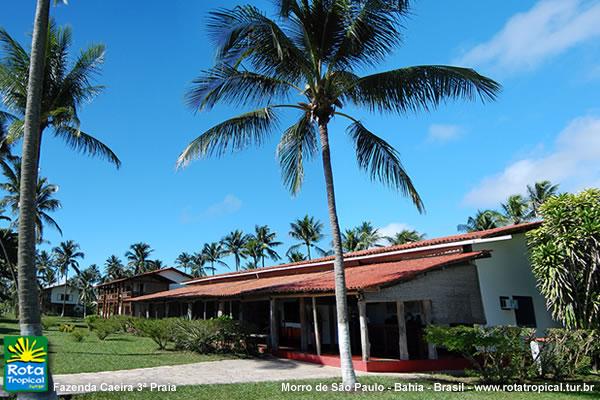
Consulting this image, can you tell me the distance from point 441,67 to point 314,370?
8.75 meters

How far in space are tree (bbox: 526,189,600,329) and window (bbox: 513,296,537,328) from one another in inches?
43.0

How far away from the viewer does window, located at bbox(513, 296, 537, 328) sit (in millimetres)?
13930

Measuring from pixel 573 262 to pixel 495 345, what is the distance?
4688 mm

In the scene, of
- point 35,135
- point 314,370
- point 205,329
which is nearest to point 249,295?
point 205,329

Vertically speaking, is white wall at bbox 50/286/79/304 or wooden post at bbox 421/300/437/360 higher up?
white wall at bbox 50/286/79/304

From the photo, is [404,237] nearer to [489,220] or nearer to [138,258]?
[489,220]

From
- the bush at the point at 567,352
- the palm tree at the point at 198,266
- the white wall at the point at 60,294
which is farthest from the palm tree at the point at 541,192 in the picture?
the white wall at the point at 60,294

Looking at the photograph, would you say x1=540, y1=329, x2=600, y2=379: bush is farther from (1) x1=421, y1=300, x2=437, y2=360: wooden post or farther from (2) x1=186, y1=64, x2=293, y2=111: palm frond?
(2) x1=186, y1=64, x2=293, y2=111: palm frond

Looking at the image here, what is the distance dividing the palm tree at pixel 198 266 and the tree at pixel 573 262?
68.5m

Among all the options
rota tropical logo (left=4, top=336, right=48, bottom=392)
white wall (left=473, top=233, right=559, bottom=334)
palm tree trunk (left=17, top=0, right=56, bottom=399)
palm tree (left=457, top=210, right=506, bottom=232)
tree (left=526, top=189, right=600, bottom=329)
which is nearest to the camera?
rota tropical logo (left=4, top=336, right=48, bottom=392)

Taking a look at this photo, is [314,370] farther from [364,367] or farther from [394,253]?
[394,253]

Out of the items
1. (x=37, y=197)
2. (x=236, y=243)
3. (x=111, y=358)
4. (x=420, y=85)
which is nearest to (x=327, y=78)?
(x=420, y=85)

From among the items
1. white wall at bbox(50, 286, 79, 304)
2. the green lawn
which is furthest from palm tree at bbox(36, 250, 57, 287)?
the green lawn

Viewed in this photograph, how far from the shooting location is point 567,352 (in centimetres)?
1063
